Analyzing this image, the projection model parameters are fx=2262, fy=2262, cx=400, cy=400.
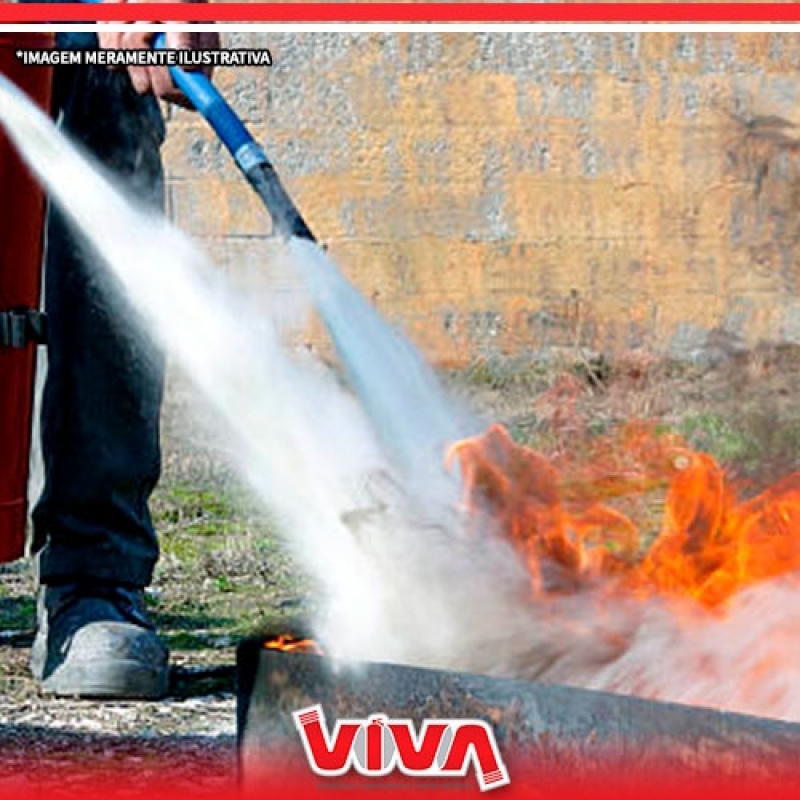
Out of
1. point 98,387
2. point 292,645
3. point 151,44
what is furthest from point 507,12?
point 98,387

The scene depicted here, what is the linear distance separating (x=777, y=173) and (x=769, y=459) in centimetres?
182

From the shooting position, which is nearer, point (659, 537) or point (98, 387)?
point (659, 537)

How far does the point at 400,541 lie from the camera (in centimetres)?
303

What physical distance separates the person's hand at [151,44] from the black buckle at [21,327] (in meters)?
0.40

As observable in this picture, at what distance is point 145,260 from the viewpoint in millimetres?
Result: 3736

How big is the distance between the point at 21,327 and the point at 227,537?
7.41ft

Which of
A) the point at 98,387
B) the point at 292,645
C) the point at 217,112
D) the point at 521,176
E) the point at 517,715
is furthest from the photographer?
the point at 521,176

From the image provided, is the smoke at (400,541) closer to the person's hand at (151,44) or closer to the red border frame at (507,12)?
the person's hand at (151,44)

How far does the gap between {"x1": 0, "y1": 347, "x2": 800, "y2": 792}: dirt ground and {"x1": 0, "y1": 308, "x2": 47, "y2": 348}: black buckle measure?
25.2 inches

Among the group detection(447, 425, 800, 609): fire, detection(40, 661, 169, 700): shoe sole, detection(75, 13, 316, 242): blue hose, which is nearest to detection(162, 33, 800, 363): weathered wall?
detection(40, 661, 169, 700): shoe sole

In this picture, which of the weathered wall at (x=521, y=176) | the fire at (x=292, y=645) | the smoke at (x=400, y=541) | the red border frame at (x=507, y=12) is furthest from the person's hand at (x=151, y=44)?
the weathered wall at (x=521, y=176)

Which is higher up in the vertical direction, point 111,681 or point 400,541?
point 400,541

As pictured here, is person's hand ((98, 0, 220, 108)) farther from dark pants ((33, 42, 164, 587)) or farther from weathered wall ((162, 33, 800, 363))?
weathered wall ((162, 33, 800, 363))

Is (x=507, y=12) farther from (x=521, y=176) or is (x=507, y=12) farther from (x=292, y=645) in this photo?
(x=521, y=176)
